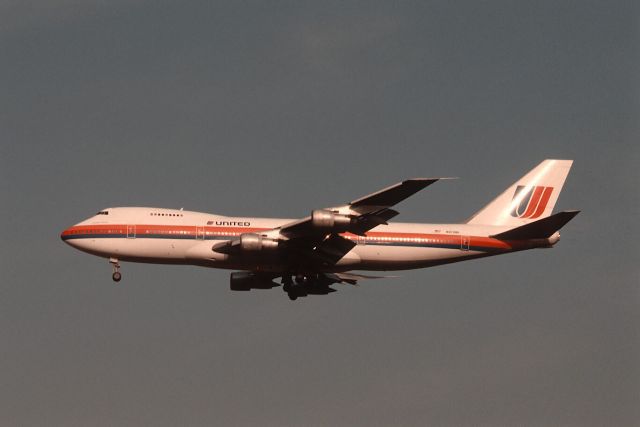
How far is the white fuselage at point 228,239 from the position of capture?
208 ft

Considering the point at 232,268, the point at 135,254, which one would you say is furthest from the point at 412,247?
the point at 135,254

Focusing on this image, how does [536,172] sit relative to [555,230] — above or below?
above

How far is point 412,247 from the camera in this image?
65062 mm

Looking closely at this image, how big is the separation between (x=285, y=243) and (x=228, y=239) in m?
4.37

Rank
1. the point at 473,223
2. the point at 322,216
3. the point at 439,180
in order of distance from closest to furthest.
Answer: the point at 439,180 → the point at 322,216 → the point at 473,223


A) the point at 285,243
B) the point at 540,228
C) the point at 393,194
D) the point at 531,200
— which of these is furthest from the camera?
the point at 531,200

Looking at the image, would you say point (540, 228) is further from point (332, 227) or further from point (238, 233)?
point (238, 233)

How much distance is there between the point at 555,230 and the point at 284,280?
15839mm

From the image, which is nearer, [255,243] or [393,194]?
[393,194]

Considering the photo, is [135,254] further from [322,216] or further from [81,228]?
[322,216]

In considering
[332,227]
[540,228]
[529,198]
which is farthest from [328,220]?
[529,198]

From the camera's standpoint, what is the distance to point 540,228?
210 feet

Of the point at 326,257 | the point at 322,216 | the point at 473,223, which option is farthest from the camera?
the point at 473,223

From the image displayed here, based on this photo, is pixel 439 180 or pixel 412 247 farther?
pixel 412 247
